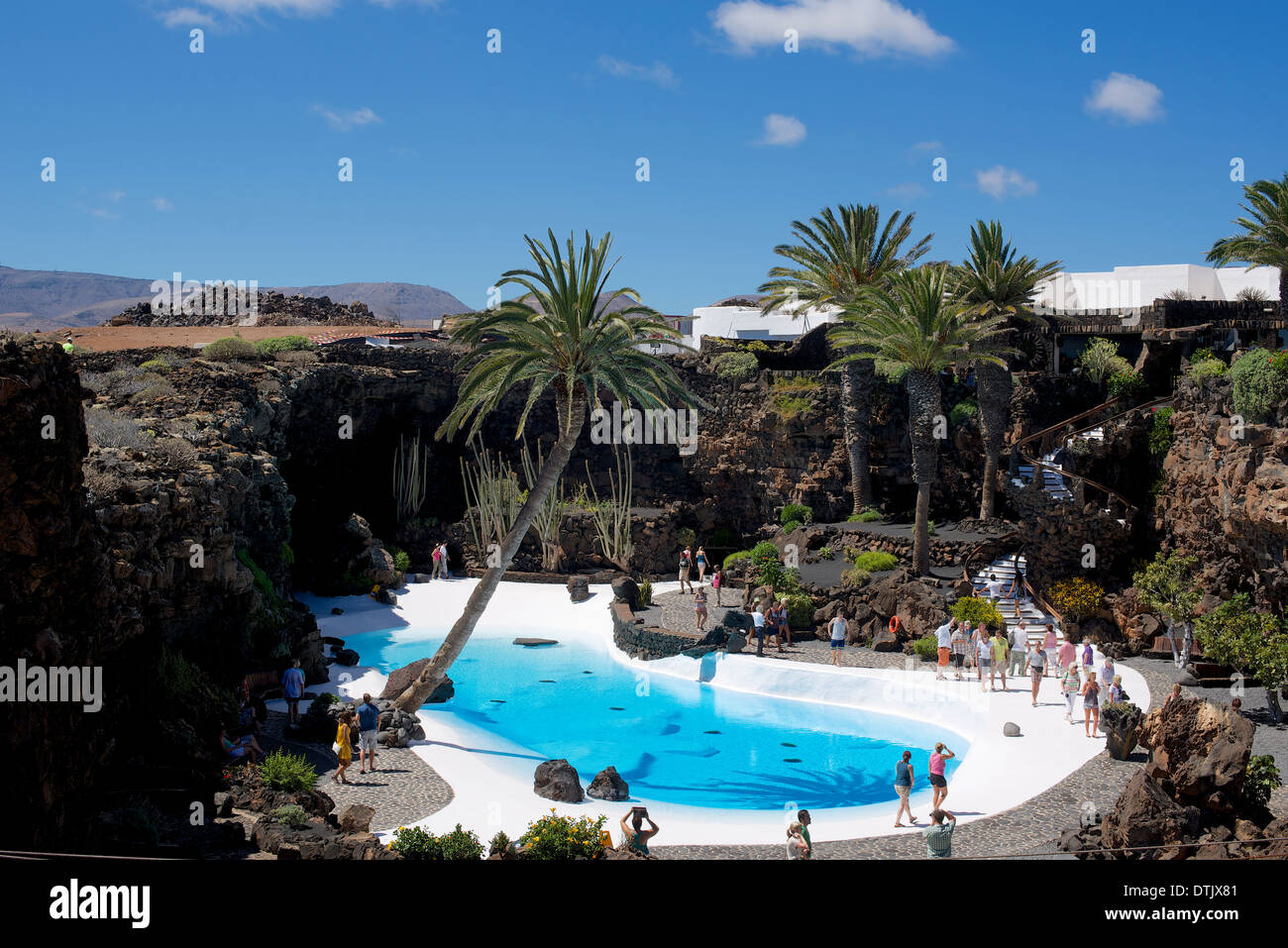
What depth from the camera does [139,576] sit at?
1490cm

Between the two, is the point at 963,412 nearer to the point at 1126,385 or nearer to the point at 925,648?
the point at 1126,385

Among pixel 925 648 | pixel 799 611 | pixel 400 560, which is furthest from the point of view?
pixel 400 560

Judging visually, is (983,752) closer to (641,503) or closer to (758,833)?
(758,833)

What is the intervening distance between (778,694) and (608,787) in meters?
6.82

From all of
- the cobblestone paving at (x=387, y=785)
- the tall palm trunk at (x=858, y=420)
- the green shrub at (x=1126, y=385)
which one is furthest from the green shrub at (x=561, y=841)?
the green shrub at (x=1126, y=385)

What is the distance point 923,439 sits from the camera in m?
26.4

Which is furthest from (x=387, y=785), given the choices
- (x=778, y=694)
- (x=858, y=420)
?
(x=858, y=420)

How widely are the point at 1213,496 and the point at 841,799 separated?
37.4 ft

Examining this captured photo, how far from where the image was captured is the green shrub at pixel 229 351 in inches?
1225

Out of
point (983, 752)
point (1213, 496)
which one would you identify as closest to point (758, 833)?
point (983, 752)

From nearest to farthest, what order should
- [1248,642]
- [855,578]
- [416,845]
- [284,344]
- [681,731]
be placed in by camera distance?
[416,845]
[1248,642]
[681,731]
[855,578]
[284,344]

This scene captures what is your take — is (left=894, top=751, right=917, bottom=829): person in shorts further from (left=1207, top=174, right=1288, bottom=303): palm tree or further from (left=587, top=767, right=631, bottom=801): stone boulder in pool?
(left=1207, top=174, right=1288, bottom=303): palm tree

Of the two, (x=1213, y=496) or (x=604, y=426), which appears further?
(x=604, y=426)
